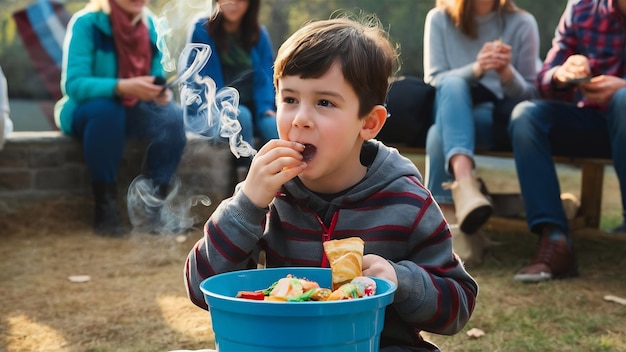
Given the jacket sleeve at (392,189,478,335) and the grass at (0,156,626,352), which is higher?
the jacket sleeve at (392,189,478,335)

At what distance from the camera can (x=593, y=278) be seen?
324 centimetres

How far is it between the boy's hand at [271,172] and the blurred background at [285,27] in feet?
16.1

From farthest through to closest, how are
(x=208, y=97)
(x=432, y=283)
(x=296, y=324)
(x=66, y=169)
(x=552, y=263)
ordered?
(x=66, y=169)
(x=552, y=263)
(x=208, y=97)
(x=432, y=283)
(x=296, y=324)

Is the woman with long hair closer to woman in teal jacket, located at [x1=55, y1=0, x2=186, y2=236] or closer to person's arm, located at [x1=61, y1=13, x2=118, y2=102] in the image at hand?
woman in teal jacket, located at [x1=55, y1=0, x2=186, y2=236]

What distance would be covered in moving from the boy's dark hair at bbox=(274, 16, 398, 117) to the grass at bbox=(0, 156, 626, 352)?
1.06m

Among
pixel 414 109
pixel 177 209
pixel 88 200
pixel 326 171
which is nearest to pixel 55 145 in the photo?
pixel 88 200

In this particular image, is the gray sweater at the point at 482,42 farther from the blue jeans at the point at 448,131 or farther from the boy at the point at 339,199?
the boy at the point at 339,199

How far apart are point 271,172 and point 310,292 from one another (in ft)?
0.95

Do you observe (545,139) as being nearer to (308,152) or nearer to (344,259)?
(308,152)

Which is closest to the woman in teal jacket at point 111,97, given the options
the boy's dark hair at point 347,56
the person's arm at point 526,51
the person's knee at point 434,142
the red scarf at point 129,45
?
the red scarf at point 129,45

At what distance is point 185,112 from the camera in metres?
2.36

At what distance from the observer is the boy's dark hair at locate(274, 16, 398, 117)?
5.04ft

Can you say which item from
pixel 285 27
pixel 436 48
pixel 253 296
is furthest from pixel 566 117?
pixel 285 27

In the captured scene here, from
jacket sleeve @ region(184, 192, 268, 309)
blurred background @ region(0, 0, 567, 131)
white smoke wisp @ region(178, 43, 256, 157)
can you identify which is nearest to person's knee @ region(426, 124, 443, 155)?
white smoke wisp @ region(178, 43, 256, 157)
